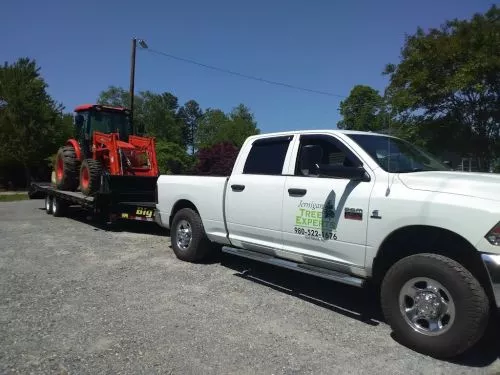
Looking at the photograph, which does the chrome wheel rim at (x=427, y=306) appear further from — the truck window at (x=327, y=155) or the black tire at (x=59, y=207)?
the black tire at (x=59, y=207)

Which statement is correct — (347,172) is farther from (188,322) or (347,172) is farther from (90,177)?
(90,177)

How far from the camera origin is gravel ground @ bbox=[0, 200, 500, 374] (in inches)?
154

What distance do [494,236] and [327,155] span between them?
2.24 metres

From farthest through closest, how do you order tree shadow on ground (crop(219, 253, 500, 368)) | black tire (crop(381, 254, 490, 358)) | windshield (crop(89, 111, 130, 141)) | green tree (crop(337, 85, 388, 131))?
green tree (crop(337, 85, 388, 131)) → windshield (crop(89, 111, 130, 141)) → tree shadow on ground (crop(219, 253, 500, 368)) → black tire (crop(381, 254, 490, 358))

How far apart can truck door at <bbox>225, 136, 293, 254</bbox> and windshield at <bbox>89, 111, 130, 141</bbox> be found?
336 inches

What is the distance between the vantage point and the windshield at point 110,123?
13.8m

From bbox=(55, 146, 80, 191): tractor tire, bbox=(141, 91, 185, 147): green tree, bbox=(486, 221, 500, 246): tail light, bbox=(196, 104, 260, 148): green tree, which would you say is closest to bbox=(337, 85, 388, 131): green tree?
bbox=(196, 104, 260, 148): green tree

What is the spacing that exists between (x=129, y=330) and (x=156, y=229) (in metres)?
6.96

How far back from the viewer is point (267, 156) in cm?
618

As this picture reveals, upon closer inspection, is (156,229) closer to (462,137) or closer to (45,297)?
(45,297)

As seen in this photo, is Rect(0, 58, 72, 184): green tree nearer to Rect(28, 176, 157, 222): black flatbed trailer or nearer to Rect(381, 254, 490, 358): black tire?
Rect(28, 176, 157, 222): black flatbed trailer

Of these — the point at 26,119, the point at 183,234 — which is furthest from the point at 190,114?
the point at 183,234

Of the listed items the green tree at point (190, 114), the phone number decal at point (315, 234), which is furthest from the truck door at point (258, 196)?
the green tree at point (190, 114)

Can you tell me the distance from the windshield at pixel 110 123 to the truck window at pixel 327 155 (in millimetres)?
9552
